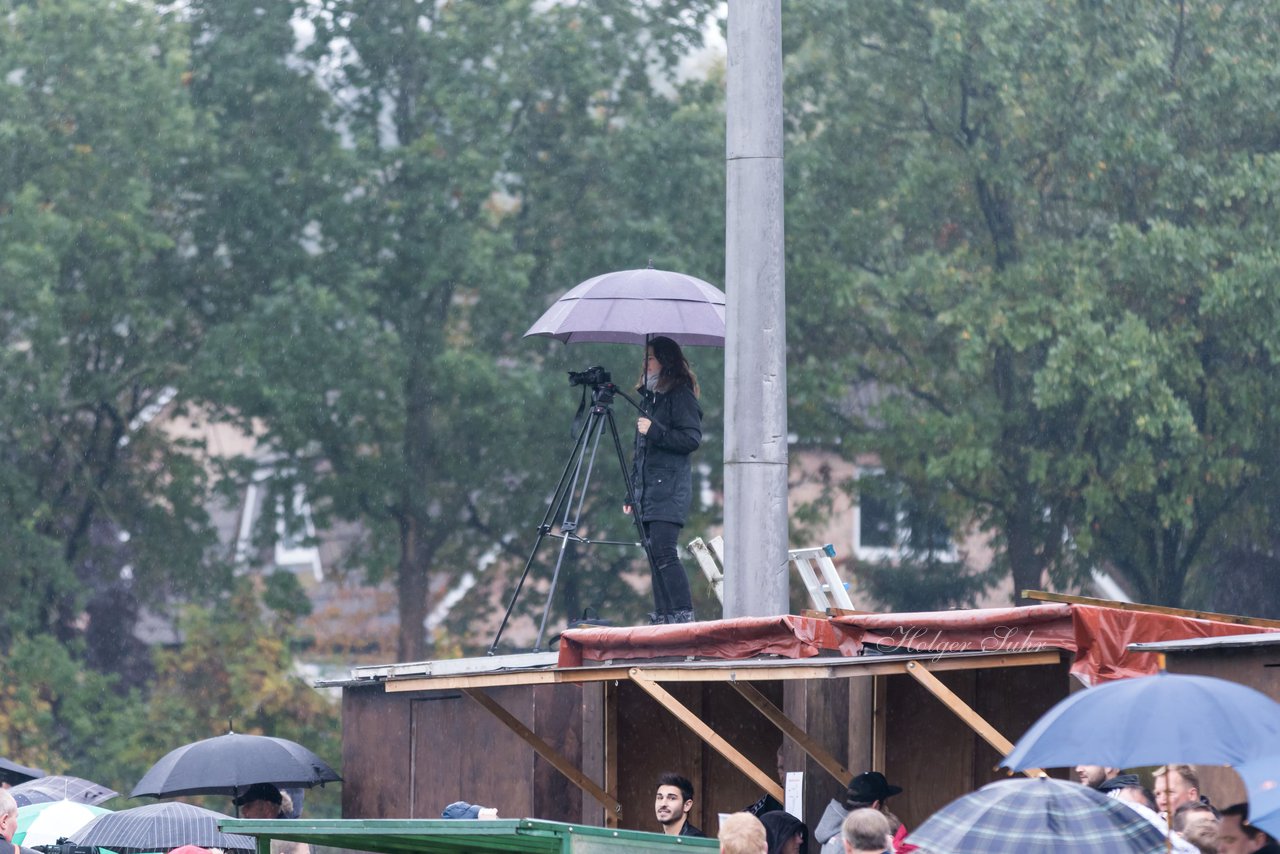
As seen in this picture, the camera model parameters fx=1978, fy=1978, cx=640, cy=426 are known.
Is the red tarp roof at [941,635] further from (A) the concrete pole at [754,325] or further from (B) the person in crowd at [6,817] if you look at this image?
(B) the person in crowd at [6,817]

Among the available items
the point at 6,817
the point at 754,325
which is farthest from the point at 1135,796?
the point at 6,817

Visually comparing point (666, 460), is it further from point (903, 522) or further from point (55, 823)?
point (903, 522)

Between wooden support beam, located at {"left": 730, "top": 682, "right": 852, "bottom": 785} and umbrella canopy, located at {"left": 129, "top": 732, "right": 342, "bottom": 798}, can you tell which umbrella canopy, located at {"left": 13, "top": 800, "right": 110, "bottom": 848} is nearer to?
umbrella canopy, located at {"left": 129, "top": 732, "right": 342, "bottom": 798}

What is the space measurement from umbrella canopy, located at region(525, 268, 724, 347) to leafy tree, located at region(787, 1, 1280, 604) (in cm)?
1221

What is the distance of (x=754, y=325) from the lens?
35.0ft

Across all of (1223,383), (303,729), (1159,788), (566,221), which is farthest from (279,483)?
(1159,788)

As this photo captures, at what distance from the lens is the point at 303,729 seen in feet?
95.9

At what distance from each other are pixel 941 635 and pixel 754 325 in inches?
90.9

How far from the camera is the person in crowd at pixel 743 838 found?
7195 mm

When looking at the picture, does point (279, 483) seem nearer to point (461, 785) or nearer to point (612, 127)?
point (612, 127)

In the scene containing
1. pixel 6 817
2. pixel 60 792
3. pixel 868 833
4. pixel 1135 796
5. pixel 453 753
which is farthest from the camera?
pixel 60 792

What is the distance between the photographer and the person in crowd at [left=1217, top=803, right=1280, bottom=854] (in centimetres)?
675

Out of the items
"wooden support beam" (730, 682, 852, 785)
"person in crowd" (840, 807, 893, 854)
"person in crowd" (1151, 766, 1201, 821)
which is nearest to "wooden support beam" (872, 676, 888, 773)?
"wooden support beam" (730, 682, 852, 785)

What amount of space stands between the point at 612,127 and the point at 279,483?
24.7 feet
